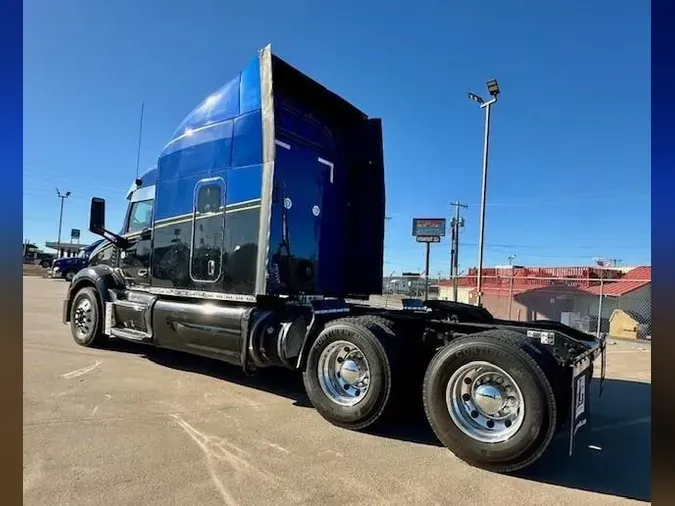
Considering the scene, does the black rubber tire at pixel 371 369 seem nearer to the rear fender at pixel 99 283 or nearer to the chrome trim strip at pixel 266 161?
the chrome trim strip at pixel 266 161

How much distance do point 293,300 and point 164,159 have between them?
127 inches

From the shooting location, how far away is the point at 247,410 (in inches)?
207

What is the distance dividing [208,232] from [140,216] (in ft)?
7.37

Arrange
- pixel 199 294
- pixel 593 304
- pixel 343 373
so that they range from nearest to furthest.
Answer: pixel 343 373
pixel 199 294
pixel 593 304

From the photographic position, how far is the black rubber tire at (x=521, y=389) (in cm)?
374

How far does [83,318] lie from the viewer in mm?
8695

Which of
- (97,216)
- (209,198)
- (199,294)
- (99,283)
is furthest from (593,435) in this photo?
(97,216)

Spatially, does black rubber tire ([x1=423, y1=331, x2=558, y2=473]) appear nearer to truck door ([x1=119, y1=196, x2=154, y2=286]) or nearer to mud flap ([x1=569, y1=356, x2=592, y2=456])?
mud flap ([x1=569, y1=356, x2=592, y2=456])

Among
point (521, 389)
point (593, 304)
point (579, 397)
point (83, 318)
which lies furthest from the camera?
point (593, 304)

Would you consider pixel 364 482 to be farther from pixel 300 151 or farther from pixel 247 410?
pixel 300 151

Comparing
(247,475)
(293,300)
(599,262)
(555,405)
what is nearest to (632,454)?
(555,405)

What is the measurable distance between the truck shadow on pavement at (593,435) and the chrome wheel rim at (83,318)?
1455 millimetres

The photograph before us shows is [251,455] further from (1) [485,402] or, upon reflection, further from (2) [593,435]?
Answer: (2) [593,435]

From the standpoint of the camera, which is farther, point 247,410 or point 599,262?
point 599,262
